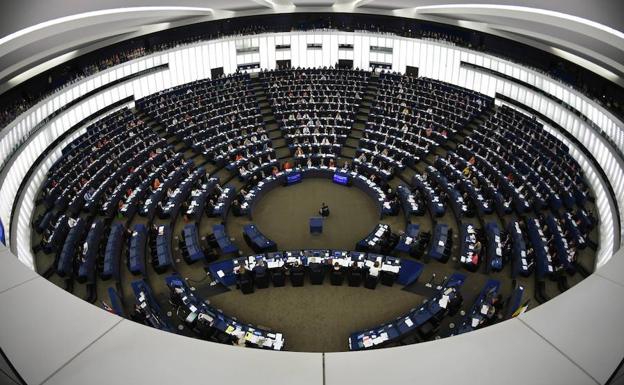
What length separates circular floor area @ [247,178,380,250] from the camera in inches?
813

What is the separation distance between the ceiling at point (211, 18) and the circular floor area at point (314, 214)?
10.6 m

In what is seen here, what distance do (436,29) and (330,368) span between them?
1324 inches

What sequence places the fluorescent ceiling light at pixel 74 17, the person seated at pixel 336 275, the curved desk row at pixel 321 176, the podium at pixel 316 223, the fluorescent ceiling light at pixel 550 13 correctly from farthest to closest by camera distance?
the curved desk row at pixel 321 176, the podium at pixel 316 223, the person seated at pixel 336 275, the fluorescent ceiling light at pixel 74 17, the fluorescent ceiling light at pixel 550 13

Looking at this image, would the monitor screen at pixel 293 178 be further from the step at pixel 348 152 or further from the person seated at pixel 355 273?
the person seated at pixel 355 273

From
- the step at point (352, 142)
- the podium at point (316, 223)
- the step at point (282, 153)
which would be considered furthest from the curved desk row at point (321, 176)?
the step at point (352, 142)

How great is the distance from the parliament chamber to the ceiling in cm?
62

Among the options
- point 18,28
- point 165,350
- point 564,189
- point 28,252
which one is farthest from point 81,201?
point 564,189

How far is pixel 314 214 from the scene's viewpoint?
22.4 metres

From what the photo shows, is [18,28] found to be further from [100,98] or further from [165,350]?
[165,350]

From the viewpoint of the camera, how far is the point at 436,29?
3309 centimetres

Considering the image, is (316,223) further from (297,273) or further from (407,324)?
(407,324)

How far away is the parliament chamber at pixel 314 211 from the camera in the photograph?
3.88 metres

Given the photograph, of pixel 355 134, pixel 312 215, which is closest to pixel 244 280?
pixel 312 215

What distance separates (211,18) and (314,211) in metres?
17.9
